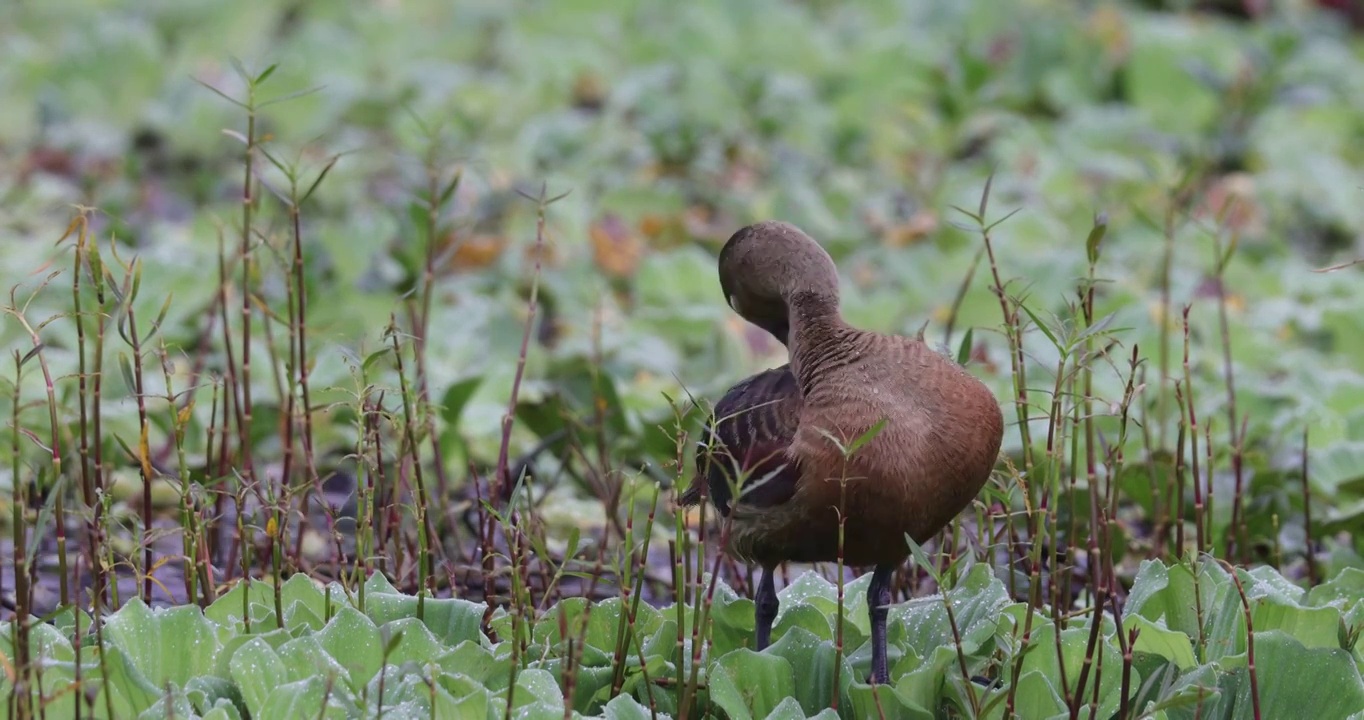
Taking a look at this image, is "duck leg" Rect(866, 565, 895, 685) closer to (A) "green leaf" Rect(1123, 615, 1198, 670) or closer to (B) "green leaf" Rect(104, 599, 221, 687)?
(A) "green leaf" Rect(1123, 615, 1198, 670)

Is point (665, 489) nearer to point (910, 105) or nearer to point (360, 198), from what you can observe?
point (360, 198)

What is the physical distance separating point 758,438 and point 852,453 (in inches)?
9.0

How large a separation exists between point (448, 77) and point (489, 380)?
2.70m

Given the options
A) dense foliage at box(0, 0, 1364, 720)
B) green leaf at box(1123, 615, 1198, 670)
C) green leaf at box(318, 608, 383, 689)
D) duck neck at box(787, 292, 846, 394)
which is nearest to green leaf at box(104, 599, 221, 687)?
dense foliage at box(0, 0, 1364, 720)

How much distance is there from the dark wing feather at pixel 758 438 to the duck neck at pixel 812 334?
3 cm

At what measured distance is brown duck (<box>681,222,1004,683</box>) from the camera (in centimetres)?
184

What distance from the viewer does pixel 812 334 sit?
81.4 inches

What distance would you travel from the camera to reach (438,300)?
4156 millimetres

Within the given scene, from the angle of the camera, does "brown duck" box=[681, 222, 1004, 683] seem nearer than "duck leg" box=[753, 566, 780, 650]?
Yes

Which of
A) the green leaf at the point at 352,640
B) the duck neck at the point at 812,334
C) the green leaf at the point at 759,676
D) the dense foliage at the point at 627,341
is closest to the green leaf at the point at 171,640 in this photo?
the dense foliage at the point at 627,341

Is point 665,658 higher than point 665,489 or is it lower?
lower

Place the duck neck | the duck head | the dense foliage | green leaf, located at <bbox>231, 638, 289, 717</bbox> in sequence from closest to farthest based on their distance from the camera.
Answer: green leaf, located at <bbox>231, 638, 289, 717</bbox>, the dense foliage, the duck neck, the duck head

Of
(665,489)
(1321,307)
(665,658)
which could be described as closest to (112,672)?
(665,658)

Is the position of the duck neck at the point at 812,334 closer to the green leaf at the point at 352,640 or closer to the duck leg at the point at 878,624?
the duck leg at the point at 878,624
